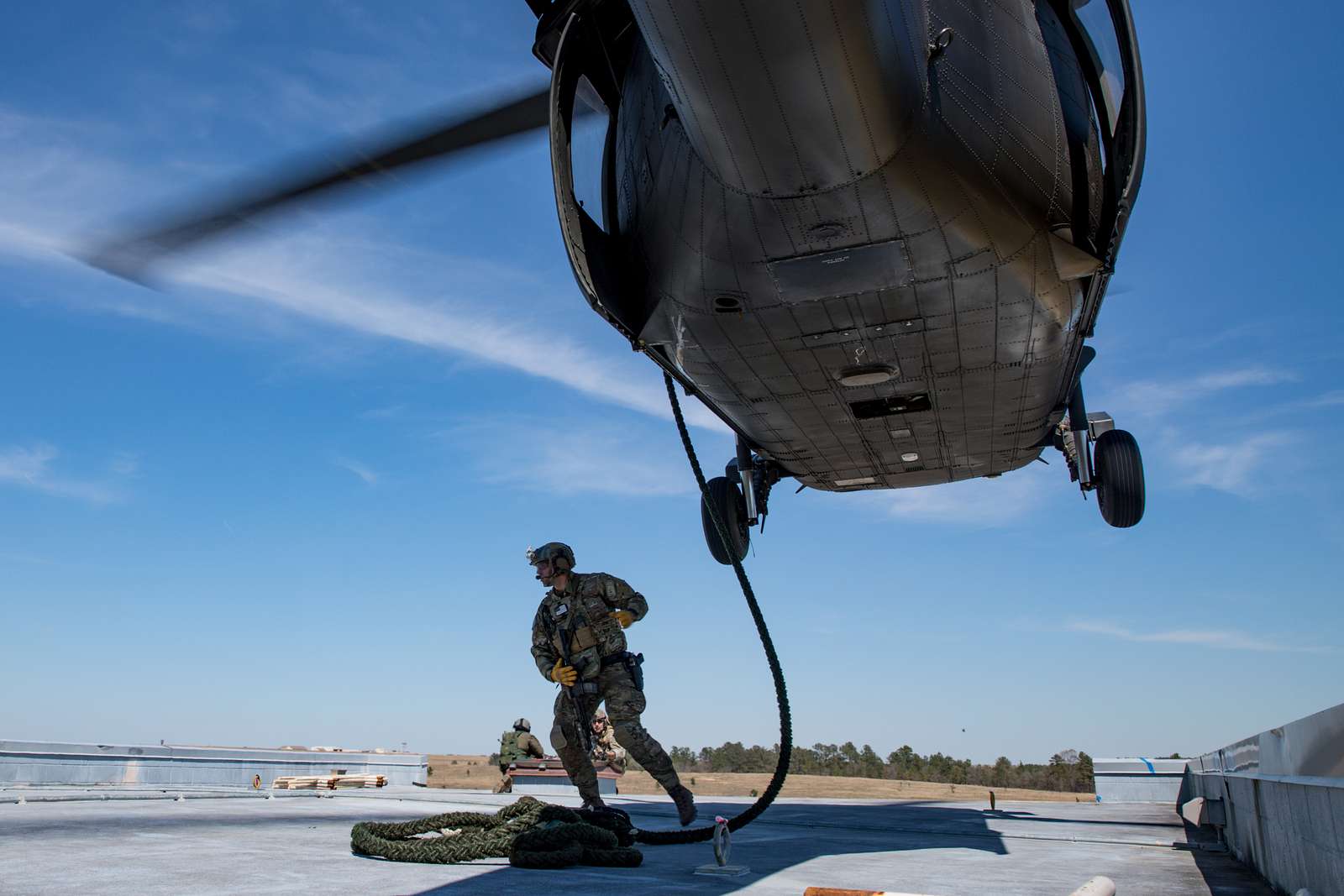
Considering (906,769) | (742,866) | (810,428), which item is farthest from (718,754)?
(742,866)

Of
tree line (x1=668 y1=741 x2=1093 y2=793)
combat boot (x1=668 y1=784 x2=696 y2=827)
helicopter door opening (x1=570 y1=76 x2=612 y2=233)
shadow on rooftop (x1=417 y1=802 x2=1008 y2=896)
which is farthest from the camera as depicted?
tree line (x1=668 y1=741 x2=1093 y2=793)

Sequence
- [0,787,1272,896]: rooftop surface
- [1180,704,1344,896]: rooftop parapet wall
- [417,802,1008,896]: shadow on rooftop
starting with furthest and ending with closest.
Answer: [417,802,1008,896]: shadow on rooftop < [0,787,1272,896]: rooftop surface < [1180,704,1344,896]: rooftop parapet wall

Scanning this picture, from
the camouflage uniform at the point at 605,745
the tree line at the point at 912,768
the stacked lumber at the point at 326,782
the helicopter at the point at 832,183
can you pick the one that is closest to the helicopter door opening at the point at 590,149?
the helicopter at the point at 832,183

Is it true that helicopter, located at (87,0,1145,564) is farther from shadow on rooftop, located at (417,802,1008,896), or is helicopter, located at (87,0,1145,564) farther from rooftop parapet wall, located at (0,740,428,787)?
rooftop parapet wall, located at (0,740,428,787)

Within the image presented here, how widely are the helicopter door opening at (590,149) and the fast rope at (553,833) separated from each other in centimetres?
142

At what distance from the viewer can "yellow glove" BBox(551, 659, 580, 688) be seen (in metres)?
6.89

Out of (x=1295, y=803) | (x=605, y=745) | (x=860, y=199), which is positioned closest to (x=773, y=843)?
(x=1295, y=803)

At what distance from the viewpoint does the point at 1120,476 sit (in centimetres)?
905

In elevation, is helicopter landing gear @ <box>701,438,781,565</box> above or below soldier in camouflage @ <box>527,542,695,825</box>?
above

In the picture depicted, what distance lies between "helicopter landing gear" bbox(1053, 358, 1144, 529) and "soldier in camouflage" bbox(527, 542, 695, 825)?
4.97m

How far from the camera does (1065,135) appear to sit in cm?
558

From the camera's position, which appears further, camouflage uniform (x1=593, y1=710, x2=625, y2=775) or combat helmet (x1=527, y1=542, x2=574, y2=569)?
camouflage uniform (x1=593, y1=710, x2=625, y2=775)

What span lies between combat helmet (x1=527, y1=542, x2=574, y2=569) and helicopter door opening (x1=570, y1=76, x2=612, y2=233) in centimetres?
246

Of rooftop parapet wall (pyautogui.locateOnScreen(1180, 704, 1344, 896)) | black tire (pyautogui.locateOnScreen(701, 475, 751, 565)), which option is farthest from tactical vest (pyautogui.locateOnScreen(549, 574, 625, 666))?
rooftop parapet wall (pyautogui.locateOnScreen(1180, 704, 1344, 896))
